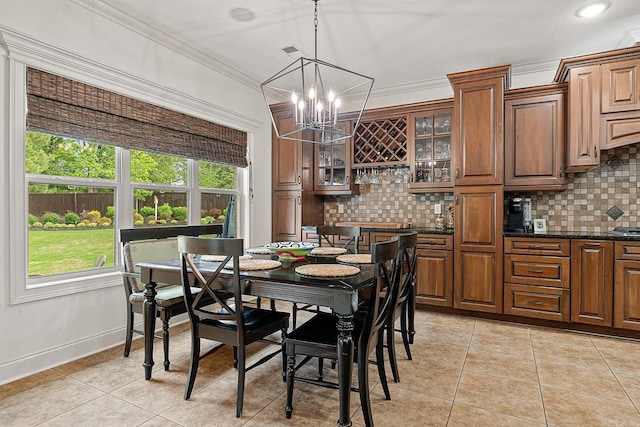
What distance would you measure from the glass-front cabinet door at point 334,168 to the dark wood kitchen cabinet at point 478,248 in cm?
146

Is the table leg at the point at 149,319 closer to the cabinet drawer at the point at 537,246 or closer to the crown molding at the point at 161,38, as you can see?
the crown molding at the point at 161,38

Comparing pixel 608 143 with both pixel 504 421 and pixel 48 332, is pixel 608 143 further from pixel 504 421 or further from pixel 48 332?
pixel 48 332

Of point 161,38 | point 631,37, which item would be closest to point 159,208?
point 161,38

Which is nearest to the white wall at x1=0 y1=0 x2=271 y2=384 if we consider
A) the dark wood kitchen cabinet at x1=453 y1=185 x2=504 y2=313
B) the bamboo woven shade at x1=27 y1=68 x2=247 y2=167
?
the bamboo woven shade at x1=27 y1=68 x2=247 y2=167

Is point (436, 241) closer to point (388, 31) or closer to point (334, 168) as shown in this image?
point (334, 168)

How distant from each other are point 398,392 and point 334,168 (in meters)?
3.17

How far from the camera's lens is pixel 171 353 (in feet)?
→ 9.43

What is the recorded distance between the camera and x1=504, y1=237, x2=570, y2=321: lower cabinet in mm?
3412

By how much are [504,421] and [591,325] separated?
2.03 metres

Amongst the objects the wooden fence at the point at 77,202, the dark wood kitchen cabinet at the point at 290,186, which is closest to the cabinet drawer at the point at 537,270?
the dark wood kitchen cabinet at the point at 290,186

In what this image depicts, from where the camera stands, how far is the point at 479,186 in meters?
3.79

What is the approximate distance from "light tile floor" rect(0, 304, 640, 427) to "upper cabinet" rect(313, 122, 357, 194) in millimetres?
2378

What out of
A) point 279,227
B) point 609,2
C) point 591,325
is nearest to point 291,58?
point 279,227

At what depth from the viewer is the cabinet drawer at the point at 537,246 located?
3402mm
